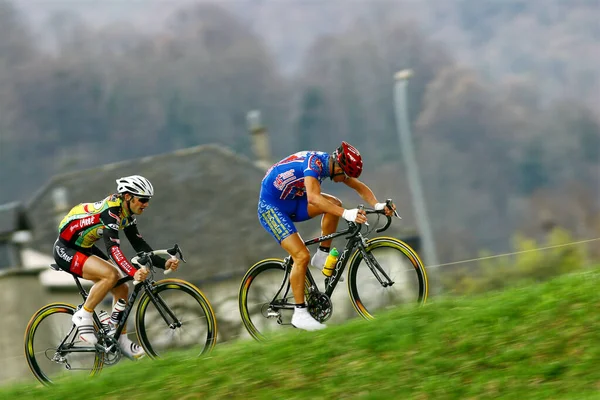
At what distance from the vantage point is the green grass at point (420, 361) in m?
8.04

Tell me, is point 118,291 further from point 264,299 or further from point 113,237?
point 264,299

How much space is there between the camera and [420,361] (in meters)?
8.51

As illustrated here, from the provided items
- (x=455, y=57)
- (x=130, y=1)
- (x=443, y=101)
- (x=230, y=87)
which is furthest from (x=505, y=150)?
(x=130, y=1)

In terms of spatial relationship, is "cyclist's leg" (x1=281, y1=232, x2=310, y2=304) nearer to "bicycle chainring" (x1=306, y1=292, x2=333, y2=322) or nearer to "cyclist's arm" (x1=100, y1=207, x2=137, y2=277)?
"bicycle chainring" (x1=306, y1=292, x2=333, y2=322)

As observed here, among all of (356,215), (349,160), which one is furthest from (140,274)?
(349,160)

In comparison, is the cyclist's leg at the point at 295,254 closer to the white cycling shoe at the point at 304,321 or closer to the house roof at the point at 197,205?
the white cycling shoe at the point at 304,321

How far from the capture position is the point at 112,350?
1034 centimetres

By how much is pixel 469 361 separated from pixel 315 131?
114 metres

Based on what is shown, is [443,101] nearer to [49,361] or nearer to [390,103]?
[390,103]

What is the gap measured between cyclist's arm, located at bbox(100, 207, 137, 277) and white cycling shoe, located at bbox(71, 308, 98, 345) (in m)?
0.73

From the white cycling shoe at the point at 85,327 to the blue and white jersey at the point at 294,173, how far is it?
87.7 inches

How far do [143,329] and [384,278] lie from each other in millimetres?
2550

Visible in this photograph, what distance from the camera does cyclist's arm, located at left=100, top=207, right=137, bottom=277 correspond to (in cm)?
983

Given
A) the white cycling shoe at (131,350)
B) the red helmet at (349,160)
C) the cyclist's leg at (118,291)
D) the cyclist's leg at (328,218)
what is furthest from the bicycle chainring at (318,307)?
the cyclist's leg at (118,291)
